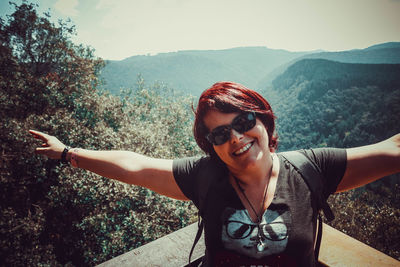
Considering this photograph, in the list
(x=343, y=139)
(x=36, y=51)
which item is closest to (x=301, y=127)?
(x=343, y=139)

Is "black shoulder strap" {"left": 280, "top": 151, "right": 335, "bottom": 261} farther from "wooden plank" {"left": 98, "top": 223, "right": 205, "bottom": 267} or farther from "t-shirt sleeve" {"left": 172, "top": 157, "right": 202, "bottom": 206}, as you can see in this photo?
"wooden plank" {"left": 98, "top": 223, "right": 205, "bottom": 267}

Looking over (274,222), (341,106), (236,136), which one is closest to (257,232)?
(274,222)

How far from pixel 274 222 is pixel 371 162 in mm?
916

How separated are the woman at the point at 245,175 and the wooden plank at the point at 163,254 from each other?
40cm

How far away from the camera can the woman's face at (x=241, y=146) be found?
5.65 feet

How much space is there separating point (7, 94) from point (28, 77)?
172 centimetres

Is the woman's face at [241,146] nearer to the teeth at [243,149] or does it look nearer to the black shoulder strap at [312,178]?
the teeth at [243,149]

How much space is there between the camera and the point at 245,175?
1.76m

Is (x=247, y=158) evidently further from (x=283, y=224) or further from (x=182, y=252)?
(x=182, y=252)

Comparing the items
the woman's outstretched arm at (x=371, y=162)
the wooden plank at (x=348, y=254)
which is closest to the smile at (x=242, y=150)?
the woman's outstretched arm at (x=371, y=162)

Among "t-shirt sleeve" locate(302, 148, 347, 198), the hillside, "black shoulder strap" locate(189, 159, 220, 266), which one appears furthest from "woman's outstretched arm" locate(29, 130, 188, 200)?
the hillside

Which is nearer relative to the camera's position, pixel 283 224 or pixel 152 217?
pixel 283 224

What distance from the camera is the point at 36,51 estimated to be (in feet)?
51.5

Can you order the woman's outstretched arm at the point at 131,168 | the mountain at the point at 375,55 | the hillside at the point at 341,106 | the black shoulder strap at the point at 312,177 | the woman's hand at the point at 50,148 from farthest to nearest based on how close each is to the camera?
the mountain at the point at 375,55 → the hillside at the point at 341,106 → the woman's hand at the point at 50,148 → the woman's outstretched arm at the point at 131,168 → the black shoulder strap at the point at 312,177
